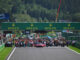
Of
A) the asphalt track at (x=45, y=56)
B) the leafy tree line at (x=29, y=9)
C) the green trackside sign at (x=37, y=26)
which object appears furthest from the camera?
the leafy tree line at (x=29, y=9)

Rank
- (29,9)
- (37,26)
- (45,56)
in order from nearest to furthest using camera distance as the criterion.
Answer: (45,56) < (37,26) < (29,9)

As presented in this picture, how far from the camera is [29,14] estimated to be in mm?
163625

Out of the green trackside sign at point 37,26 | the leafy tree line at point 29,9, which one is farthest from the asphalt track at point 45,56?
the leafy tree line at point 29,9

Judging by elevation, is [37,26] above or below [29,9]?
below

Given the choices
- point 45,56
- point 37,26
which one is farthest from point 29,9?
point 45,56

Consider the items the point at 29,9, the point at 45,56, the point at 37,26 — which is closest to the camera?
the point at 45,56

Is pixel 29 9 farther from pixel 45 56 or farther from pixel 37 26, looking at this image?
pixel 45 56

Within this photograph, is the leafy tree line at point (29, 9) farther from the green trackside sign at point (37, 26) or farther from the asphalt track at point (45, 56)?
the asphalt track at point (45, 56)

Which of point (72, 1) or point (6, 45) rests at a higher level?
point (72, 1)

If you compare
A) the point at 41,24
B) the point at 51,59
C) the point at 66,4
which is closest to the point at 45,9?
the point at 66,4

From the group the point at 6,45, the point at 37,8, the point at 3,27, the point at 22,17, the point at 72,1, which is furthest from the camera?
the point at 37,8

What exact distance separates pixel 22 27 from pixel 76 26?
10.9 metres

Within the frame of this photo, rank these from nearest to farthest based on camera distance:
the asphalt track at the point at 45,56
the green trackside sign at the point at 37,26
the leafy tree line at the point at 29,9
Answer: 1. the asphalt track at the point at 45,56
2. the green trackside sign at the point at 37,26
3. the leafy tree line at the point at 29,9

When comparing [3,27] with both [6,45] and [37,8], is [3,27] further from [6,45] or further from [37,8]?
[37,8]
